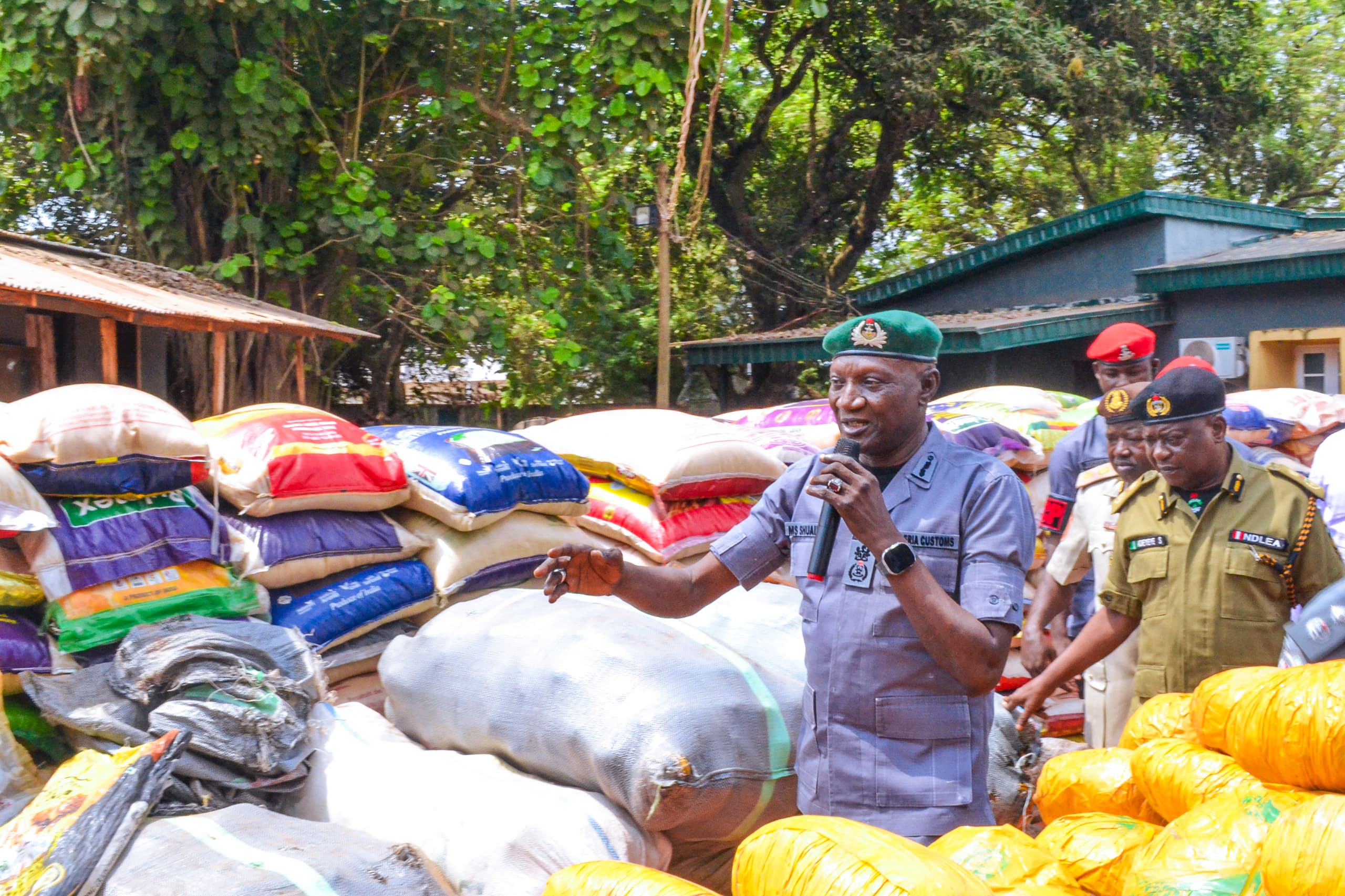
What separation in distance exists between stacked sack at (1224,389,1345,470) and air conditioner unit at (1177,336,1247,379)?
5.12 m

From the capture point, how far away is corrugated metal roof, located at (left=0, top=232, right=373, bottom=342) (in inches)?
242

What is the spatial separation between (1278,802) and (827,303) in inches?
547

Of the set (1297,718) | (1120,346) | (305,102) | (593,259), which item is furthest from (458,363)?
(1297,718)

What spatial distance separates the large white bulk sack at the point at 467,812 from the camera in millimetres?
2504

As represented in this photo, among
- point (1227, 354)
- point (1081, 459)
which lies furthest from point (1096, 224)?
point (1081, 459)

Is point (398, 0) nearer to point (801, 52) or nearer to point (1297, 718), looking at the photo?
point (801, 52)

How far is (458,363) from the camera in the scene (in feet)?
39.8

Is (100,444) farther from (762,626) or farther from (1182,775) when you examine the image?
(1182,775)

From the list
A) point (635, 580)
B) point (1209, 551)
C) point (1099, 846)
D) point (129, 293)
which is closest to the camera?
point (1099, 846)

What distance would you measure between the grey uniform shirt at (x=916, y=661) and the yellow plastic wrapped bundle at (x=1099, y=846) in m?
0.22

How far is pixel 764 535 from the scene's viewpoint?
7.88 ft

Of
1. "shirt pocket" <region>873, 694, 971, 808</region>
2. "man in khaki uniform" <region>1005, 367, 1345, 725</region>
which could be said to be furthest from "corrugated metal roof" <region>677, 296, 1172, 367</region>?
"shirt pocket" <region>873, 694, 971, 808</region>

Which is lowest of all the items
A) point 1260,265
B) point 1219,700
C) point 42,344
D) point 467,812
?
point 467,812

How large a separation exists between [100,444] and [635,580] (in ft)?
5.77
